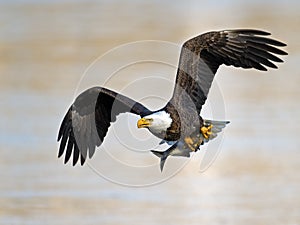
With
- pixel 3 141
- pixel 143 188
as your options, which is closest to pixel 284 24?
pixel 3 141

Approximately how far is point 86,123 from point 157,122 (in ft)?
3.73

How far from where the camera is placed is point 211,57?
9.55 meters

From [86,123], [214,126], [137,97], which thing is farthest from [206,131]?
[137,97]

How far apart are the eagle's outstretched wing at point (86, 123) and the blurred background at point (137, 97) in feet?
1.56

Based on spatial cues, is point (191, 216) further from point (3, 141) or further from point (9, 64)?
point (9, 64)

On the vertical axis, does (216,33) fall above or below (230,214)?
above

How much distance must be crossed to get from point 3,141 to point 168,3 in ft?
35.8

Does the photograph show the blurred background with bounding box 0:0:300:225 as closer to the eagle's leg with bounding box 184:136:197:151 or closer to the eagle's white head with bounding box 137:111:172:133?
the eagle's leg with bounding box 184:136:197:151

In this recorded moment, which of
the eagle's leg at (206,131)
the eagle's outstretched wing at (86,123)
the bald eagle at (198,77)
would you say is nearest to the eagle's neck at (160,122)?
the bald eagle at (198,77)

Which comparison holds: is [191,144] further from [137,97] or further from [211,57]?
[137,97]

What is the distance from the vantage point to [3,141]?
12.9 m

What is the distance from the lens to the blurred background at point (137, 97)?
10156 millimetres

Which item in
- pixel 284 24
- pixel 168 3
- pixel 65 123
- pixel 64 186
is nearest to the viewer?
pixel 65 123

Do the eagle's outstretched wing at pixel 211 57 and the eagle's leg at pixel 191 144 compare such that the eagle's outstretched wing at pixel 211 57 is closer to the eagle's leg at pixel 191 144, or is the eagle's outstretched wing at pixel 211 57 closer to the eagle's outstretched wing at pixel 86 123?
the eagle's leg at pixel 191 144
